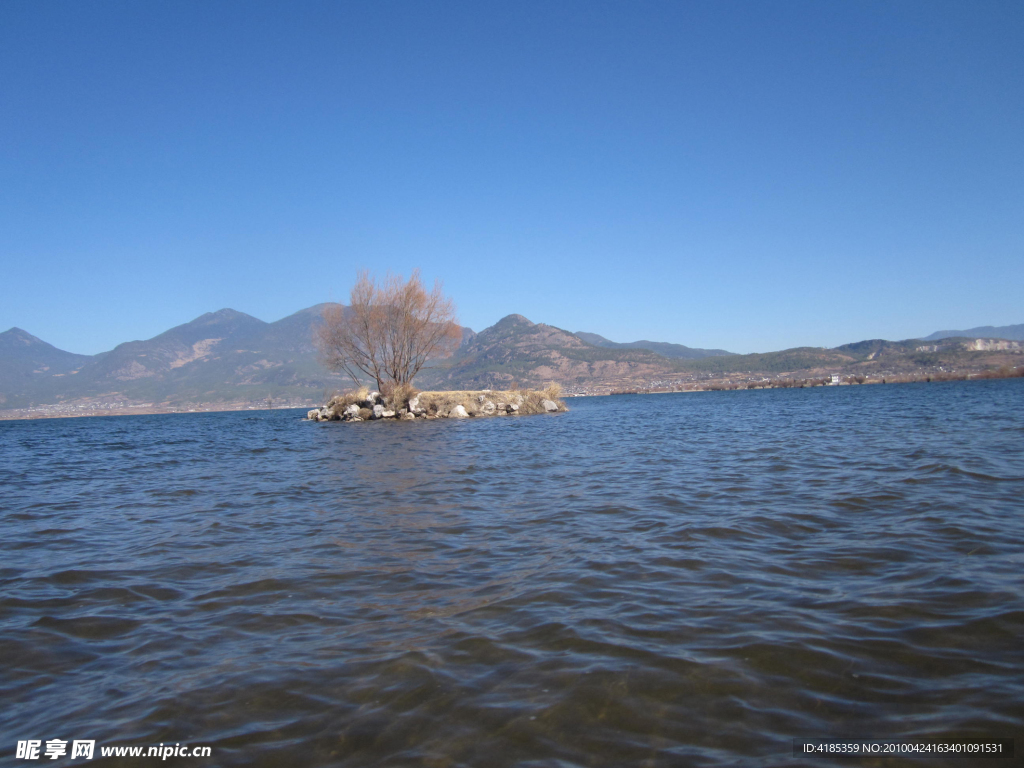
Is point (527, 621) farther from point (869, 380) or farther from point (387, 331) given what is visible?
point (869, 380)

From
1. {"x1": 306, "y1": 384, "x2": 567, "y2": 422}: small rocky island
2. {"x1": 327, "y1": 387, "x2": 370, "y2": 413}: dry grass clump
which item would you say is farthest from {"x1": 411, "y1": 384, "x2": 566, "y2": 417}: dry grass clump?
{"x1": 327, "y1": 387, "x2": 370, "y2": 413}: dry grass clump

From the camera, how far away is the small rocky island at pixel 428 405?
3881cm

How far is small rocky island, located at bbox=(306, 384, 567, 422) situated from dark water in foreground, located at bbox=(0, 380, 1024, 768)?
2873 centimetres

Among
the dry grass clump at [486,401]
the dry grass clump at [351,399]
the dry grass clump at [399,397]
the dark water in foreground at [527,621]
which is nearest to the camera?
the dark water in foreground at [527,621]

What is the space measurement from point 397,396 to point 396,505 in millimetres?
30562

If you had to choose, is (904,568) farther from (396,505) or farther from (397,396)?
(397,396)

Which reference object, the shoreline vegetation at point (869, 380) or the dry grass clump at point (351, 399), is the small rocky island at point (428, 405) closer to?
the dry grass clump at point (351, 399)

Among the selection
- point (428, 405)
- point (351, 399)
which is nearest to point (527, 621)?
point (428, 405)

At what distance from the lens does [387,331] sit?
136ft

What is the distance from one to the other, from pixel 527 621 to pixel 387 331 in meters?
38.9

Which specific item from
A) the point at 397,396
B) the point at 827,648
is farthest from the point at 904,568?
the point at 397,396

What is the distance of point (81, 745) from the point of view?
2.90m

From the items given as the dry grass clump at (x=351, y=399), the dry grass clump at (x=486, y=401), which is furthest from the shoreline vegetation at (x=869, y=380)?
the dry grass clump at (x=351, y=399)

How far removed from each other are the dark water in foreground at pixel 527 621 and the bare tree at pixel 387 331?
105ft
